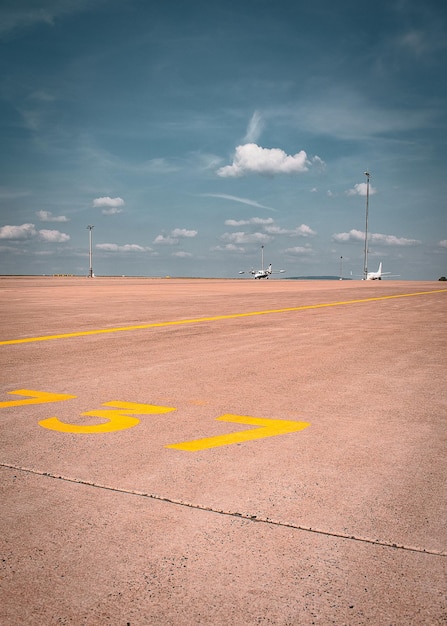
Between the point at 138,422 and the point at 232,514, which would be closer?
the point at 232,514

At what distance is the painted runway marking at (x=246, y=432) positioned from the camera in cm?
296

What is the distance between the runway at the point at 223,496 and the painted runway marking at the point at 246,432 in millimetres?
18

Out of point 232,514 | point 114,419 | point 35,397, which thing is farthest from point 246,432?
point 35,397

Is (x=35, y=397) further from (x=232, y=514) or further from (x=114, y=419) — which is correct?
(x=232, y=514)

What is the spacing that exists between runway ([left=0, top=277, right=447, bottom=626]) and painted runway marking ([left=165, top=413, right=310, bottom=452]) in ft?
0.06

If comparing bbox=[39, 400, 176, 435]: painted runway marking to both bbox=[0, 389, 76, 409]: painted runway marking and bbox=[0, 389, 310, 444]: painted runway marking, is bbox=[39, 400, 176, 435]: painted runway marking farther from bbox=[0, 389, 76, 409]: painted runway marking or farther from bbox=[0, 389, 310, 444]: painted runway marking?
bbox=[0, 389, 76, 409]: painted runway marking

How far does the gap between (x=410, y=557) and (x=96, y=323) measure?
8728 millimetres

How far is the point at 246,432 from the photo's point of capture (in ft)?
10.6

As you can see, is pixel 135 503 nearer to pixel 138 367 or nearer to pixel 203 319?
pixel 138 367

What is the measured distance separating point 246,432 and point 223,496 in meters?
0.95

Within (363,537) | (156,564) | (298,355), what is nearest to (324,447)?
(363,537)

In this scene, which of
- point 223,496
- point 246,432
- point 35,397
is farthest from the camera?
point 35,397

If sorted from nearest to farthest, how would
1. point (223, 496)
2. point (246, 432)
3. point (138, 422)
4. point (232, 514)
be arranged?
1. point (232, 514)
2. point (223, 496)
3. point (246, 432)
4. point (138, 422)

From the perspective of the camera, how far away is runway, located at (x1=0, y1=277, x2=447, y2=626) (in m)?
1.59
